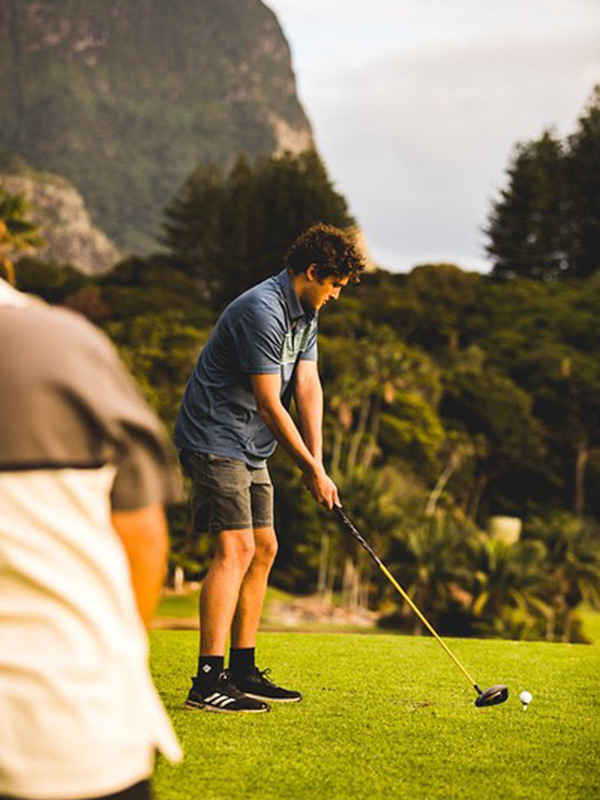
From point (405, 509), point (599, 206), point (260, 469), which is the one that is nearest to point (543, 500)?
point (405, 509)

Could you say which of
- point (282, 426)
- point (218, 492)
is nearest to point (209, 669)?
point (218, 492)

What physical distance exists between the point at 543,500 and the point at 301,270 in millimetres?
66143

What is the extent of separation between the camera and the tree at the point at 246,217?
8444 centimetres

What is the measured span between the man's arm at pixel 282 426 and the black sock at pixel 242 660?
2.84 ft

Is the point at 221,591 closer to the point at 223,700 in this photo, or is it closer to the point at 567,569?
the point at 223,700

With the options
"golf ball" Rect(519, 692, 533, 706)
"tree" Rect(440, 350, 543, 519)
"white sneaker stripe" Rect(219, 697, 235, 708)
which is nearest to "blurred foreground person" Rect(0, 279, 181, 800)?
"white sneaker stripe" Rect(219, 697, 235, 708)

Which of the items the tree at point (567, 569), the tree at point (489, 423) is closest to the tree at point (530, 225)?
the tree at point (489, 423)

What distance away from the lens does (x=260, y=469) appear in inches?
219

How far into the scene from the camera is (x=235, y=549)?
520 cm

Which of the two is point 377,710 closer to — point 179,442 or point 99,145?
point 179,442

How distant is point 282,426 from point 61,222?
15163 cm

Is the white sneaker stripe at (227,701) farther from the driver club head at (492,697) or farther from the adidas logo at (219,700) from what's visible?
the driver club head at (492,697)

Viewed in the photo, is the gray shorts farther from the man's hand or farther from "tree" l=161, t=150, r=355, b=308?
"tree" l=161, t=150, r=355, b=308

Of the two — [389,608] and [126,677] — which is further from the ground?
[126,677]
